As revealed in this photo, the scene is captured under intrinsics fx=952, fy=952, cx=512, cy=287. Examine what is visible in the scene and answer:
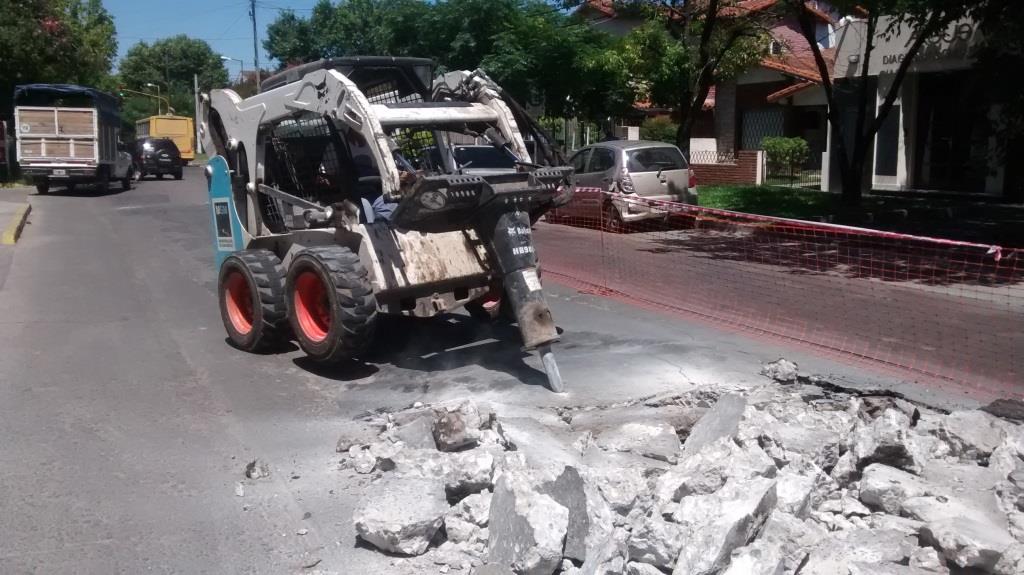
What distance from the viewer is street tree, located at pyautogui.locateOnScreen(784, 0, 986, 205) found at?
1446 centimetres

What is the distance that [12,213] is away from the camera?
68.2 feet

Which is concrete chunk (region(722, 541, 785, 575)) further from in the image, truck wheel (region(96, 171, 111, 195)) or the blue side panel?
truck wheel (region(96, 171, 111, 195))

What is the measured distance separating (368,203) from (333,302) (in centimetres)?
132

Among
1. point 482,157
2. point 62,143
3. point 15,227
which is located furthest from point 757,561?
point 62,143

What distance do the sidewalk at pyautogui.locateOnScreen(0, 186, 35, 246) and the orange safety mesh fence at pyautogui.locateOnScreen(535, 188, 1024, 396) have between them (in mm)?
9498

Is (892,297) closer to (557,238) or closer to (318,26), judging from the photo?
(557,238)

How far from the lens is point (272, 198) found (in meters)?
9.06

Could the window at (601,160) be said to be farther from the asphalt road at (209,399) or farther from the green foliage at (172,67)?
the green foliage at (172,67)

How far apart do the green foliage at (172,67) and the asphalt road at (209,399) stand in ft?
237

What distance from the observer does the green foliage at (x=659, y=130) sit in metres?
31.2

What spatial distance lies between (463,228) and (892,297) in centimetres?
581

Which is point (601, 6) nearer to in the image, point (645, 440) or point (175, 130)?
point (645, 440)

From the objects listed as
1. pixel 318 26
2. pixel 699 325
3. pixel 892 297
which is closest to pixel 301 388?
pixel 699 325

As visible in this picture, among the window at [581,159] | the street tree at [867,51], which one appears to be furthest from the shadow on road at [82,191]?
the street tree at [867,51]
